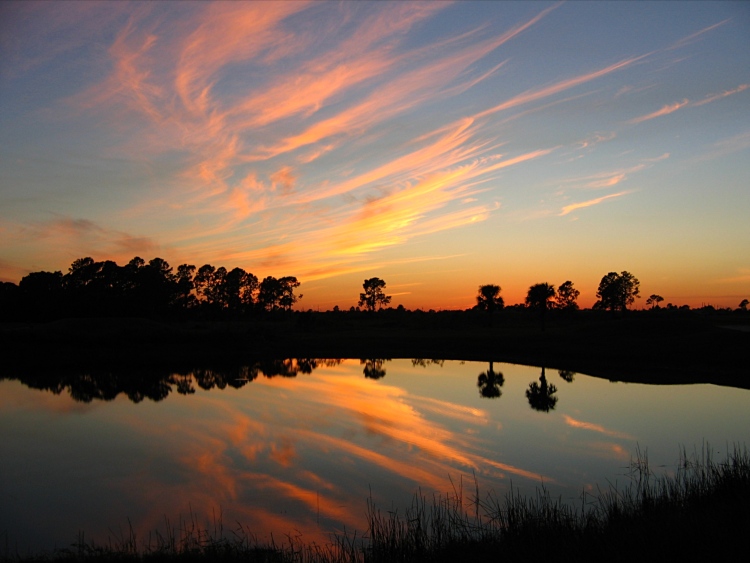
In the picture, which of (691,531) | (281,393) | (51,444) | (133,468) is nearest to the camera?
(691,531)

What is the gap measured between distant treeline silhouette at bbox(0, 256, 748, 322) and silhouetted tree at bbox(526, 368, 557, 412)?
45796 millimetres

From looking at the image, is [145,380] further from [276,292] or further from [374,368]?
[276,292]

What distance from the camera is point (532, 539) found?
848cm

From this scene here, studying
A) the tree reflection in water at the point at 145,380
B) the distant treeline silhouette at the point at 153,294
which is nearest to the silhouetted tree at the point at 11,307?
the distant treeline silhouette at the point at 153,294

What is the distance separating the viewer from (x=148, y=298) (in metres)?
106

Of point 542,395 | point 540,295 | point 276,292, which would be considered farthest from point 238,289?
point 542,395

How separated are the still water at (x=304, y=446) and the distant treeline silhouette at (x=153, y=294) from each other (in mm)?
54405

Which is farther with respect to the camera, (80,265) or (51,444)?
(80,265)

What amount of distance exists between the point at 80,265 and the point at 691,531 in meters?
120

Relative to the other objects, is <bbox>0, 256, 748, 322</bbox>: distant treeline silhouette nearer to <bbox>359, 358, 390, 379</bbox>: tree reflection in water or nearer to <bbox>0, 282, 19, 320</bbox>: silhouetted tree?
<bbox>0, 282, 19, 320</bbox>: silhouetted tree

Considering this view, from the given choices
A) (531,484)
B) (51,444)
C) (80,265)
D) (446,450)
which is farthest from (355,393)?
(80,265)

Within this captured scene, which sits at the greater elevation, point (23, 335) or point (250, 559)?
point (23, 335)

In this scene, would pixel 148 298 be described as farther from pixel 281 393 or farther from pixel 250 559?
pixel 250 559

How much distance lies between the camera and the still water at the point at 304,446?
40.1 feet
